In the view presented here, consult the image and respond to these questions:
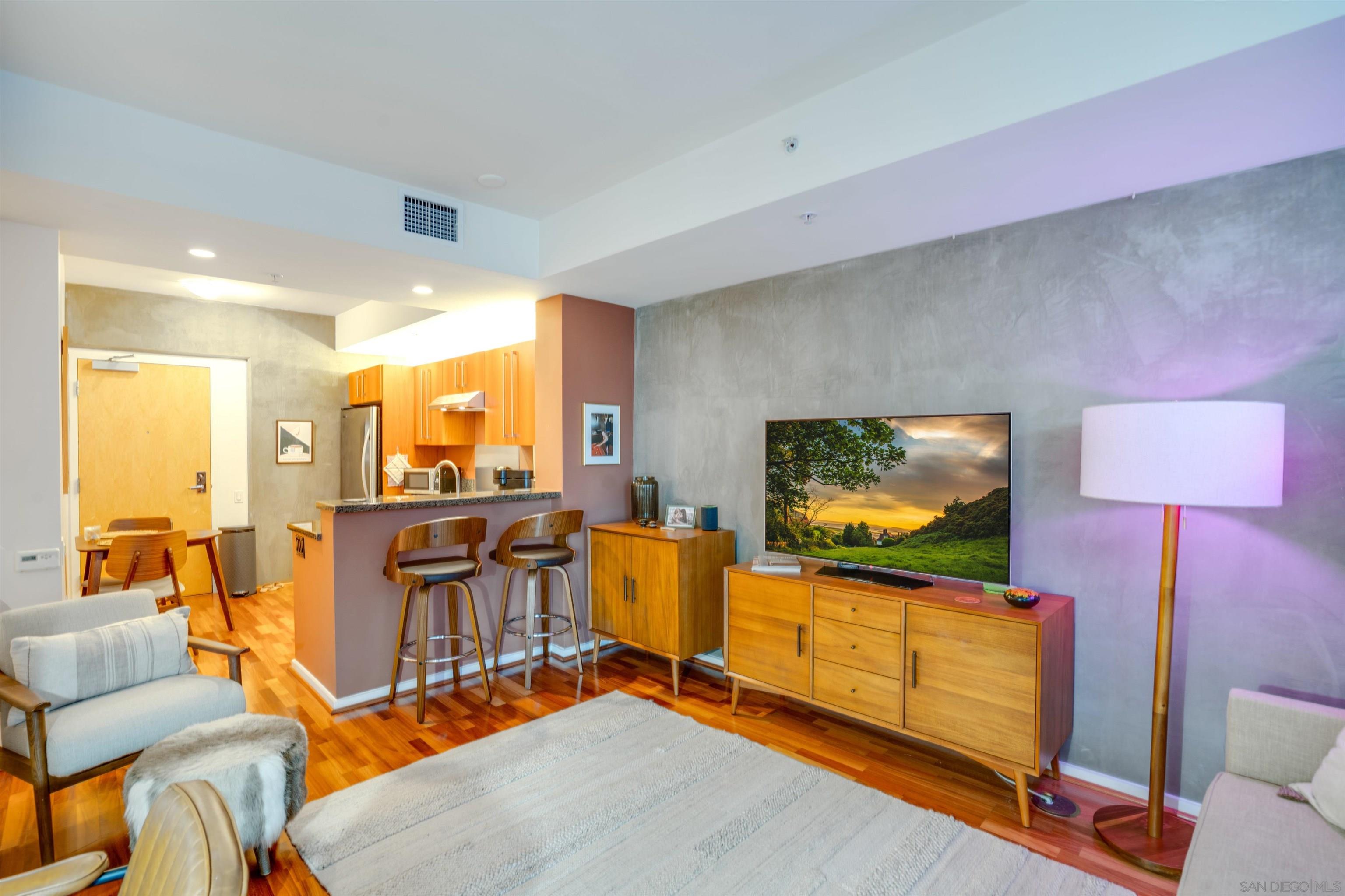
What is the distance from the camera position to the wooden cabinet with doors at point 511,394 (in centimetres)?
468

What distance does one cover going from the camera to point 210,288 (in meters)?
5.27

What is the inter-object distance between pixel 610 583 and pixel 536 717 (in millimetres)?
968

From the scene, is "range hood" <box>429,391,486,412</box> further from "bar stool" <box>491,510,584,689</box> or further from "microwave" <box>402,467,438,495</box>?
"bar stool" <box>491,510,584,689</box>

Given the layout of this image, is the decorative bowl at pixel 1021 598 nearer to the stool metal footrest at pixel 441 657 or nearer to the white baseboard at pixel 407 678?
the white baseboard at pixel 407 678

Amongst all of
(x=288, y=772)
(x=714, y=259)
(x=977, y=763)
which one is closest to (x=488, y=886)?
(x=288, y=772)

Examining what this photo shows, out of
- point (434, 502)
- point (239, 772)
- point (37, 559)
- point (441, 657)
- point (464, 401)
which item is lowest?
point (441, 657)

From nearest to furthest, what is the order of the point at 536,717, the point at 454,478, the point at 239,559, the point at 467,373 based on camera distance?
the point at 536,717 < the point at 454,478 < the point at 467,373 < the point at 239,559

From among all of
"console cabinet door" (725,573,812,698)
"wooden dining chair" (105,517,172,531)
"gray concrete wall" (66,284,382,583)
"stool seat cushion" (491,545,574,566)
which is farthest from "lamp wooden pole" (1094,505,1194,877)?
"gray concrete wall" (66,284,382,583)

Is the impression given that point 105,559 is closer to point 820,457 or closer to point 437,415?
point 437,415

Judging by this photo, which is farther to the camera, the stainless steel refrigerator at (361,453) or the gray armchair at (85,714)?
the stainless steel refrigerator at (361,453)

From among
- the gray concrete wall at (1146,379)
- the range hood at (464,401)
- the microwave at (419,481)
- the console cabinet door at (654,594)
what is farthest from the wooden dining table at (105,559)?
the gray concrete wall at (1146,379)

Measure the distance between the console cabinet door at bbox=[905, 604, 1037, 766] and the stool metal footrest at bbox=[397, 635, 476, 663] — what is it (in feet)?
7.58

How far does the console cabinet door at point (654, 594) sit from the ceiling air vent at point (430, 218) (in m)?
2.03

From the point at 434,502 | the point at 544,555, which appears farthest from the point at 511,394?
the point at 544,555
